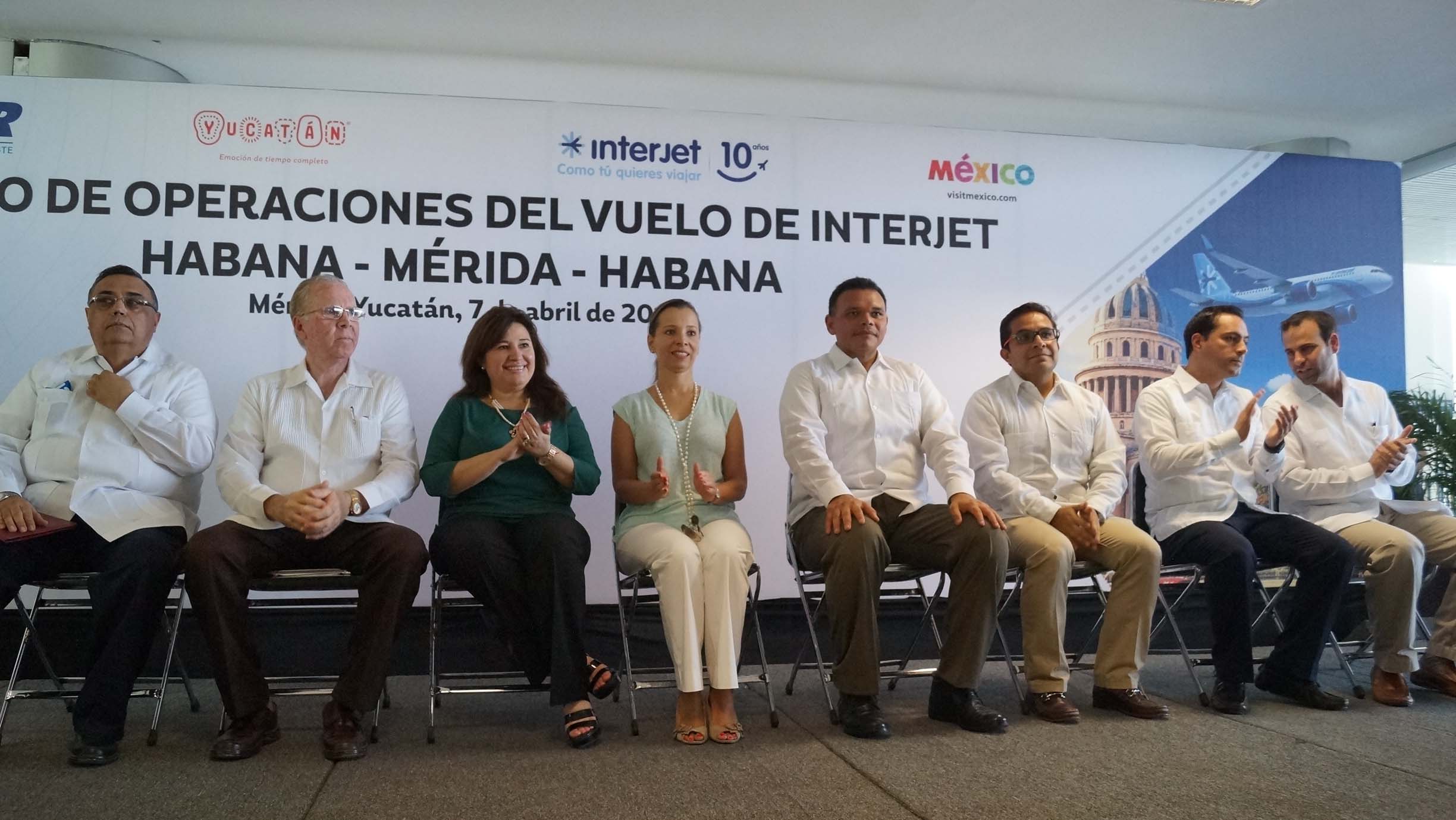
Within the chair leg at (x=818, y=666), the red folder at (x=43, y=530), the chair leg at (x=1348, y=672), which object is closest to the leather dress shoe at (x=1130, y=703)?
the chair leg at (x=1348, y=672)

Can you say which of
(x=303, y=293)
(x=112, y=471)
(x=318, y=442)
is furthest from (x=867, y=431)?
(x=112, y=471)

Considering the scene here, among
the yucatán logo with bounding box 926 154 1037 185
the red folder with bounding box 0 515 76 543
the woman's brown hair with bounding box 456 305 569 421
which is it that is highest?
the yucatán logo with bounding box 926 154 1037 185

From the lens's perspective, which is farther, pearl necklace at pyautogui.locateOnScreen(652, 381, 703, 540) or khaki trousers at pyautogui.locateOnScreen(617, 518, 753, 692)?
pearl necklace at pyautogui.locateOnScreen(652, 381, 703, 540)

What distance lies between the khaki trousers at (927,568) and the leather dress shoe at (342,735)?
4.70 feet

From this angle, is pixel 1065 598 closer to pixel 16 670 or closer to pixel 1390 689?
pixel 1390 689

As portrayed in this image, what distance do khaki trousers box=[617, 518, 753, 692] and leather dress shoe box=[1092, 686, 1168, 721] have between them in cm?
133

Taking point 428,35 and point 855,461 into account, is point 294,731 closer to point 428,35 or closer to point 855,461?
point 855,461

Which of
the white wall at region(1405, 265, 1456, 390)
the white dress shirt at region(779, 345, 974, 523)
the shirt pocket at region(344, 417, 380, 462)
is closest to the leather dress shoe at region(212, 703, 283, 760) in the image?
the shirt pocket at region(344, 417, 380, 462)

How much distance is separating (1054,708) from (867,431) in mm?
1126

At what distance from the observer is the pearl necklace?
336 centimetres

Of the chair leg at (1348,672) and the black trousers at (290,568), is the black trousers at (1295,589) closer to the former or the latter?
the chair leg at (1348,672)

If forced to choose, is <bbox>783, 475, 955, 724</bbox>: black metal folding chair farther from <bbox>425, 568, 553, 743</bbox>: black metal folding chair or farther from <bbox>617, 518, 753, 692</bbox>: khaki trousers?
<bbox>425, 568, 553, 743</bbox>: black metal folding chair

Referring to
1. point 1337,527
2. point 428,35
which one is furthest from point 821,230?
point 1337,527

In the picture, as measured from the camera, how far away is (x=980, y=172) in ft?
15.7
